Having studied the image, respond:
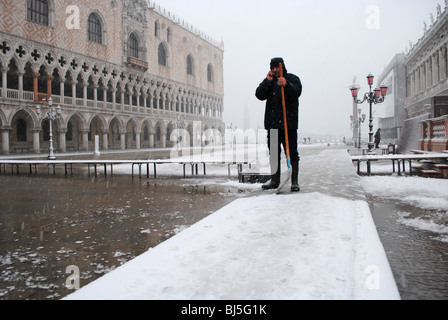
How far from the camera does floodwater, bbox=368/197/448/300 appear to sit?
2238mm

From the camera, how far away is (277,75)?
4848 millimetres

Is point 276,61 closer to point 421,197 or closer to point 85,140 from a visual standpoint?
point 421,197

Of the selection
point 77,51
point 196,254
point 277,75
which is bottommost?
point 196,254

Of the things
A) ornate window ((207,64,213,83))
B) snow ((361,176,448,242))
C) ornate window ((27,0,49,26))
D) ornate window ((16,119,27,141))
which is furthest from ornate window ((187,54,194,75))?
snow ((361,176,448,242))

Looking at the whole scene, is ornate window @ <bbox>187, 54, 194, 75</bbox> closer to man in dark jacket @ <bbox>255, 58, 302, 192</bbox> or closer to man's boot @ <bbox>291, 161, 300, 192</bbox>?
man in dark jacket @ <bbox>255, 58, 302, 192</bbox>

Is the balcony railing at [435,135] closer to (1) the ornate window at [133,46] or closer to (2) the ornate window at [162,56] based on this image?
(1) the ornate window at [133,46]

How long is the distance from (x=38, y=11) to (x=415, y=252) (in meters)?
36.6

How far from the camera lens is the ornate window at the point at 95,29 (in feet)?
120

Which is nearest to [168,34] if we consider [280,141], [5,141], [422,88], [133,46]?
[133,46]

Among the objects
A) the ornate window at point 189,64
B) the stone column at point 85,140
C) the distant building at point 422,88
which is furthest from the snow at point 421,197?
the ornate window at point 189,64

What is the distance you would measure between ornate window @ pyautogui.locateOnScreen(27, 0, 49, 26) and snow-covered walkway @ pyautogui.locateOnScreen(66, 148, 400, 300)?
34.9 meters
